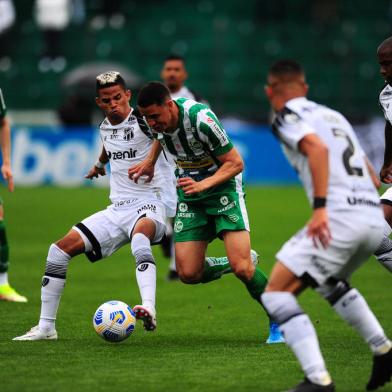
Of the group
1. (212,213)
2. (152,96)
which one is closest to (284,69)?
(152,96)

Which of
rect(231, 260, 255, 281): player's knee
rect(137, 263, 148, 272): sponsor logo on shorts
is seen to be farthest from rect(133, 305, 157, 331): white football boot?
rect(231, 260, 255, 281): player's knee

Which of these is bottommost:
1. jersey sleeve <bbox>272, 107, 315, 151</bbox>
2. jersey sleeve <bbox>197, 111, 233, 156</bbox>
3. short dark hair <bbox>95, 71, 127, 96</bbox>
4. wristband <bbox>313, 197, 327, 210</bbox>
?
jersey sleeve <bbox>197, 111, 233, 156</bbox>

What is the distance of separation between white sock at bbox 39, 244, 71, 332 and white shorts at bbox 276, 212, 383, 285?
2917 millimetres

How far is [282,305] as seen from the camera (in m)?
6.19

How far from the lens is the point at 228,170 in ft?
26.5

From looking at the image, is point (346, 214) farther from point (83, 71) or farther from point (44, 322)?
point (83, 71)

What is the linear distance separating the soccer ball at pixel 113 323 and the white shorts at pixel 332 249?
7.86ft

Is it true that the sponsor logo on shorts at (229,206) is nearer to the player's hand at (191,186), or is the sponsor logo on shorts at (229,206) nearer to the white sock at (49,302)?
the player's hand at (191,186)

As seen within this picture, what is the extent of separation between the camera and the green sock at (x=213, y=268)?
8812 mm

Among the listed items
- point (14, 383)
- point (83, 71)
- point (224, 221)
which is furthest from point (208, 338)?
point (83, 71)

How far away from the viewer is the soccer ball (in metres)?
8.30

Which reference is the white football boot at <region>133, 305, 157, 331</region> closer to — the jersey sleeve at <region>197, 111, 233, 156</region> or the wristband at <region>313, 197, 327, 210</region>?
the jersey sleeve at <region>197, 111, 233, 156</region>

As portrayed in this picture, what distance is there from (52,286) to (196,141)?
5.65 ft

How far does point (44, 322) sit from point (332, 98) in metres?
19.2
